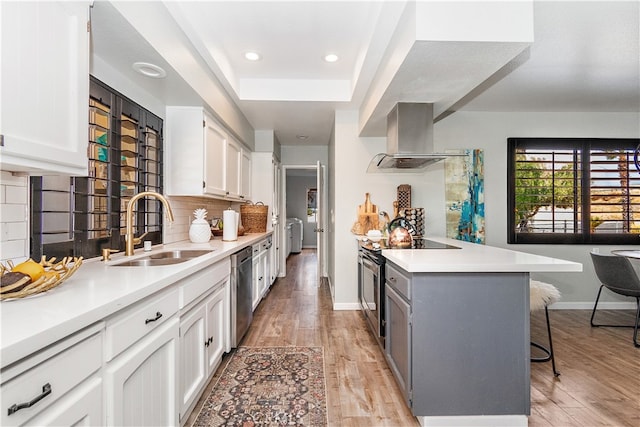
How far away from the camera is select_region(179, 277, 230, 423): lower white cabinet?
164 cm

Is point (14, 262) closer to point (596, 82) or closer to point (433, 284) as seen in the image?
point (433, 284)

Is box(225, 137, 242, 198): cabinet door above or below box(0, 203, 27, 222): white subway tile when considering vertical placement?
above

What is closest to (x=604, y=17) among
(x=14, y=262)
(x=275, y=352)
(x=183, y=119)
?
(x=183, y=119)

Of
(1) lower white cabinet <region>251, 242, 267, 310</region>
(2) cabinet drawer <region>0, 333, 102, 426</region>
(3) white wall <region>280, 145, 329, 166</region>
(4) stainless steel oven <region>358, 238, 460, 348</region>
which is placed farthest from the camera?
(3) white wall <region>280, 145, 329, 166</region>

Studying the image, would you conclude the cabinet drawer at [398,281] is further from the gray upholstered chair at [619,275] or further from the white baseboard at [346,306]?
the gray upholstered chair at [619,275]

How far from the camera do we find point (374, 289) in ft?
8.33

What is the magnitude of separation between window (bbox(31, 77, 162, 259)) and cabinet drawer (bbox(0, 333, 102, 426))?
86 cm

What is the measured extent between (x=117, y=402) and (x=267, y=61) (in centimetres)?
281

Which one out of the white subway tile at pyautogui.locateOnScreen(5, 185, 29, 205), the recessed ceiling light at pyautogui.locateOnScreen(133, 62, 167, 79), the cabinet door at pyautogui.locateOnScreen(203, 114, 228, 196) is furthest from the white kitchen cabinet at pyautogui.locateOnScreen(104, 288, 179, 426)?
the cabinet door at pyautogui.locateOnScreen(203, 114, 228, 196)

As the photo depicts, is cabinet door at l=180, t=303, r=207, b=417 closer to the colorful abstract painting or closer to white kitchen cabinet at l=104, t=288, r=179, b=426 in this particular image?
white kitchen cabinet at l=104, t=288, r=179, b=426

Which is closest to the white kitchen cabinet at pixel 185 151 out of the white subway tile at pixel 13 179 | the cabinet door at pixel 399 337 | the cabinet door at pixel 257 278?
the cabinet door at pixel 257 278

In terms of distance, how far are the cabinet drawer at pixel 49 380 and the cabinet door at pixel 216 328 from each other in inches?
42.1

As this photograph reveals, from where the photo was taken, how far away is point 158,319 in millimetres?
1329

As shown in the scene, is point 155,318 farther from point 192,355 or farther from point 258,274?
point 258,274
